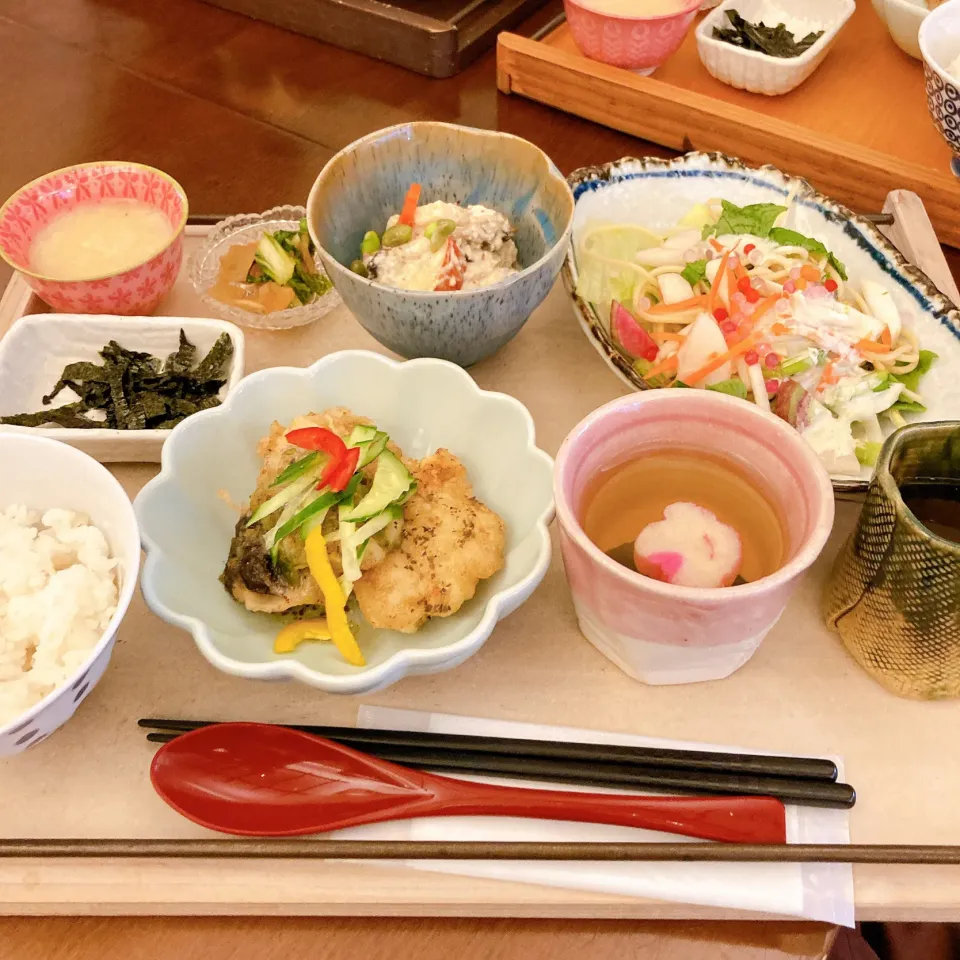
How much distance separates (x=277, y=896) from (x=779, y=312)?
119 centimetres

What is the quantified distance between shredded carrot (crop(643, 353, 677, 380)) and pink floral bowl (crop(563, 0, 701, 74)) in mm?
973

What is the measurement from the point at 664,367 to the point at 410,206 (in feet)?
1.70

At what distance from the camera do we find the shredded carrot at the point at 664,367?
1358mm

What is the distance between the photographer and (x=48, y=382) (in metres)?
1.37

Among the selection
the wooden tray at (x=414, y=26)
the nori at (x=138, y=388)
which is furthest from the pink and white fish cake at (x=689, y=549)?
the wooden tray at (x=414, y=26)

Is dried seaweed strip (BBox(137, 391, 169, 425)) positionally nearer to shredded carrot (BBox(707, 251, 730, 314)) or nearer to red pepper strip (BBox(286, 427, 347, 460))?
red pepper strip (BBox(286, 427, 347, 460))

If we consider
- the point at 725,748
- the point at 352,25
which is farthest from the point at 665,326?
the point at 352,25

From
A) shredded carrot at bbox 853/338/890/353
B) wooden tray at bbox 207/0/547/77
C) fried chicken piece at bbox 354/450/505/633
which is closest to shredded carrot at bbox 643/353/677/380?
shredded carrot at bbox 853/338/890/353

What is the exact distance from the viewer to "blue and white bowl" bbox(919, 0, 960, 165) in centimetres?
156

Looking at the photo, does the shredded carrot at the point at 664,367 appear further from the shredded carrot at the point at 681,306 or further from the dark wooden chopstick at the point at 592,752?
the dark wooden chopstick at the point at 592,752

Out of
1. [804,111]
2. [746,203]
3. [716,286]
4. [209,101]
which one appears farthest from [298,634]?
[209,101]

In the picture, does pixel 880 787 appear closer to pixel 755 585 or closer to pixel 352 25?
pixel 755 585

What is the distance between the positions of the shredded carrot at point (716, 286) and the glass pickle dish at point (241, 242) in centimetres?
67

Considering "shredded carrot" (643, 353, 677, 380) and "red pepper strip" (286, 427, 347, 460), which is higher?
"red pepper strip" (286, 427, 347, 460)
